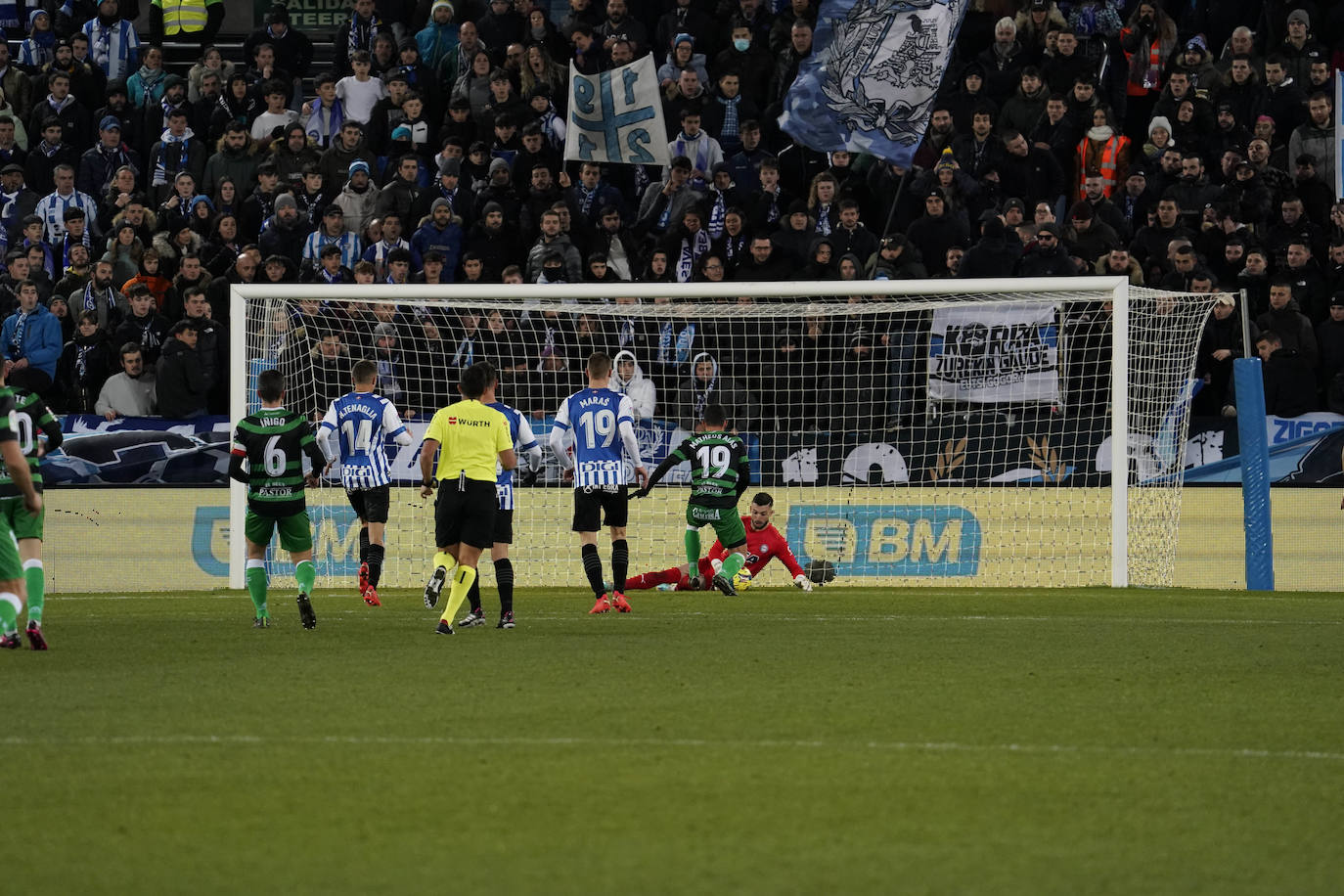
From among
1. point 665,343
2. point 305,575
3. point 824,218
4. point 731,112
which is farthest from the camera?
point 731,112

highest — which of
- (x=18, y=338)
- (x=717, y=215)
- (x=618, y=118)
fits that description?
(x=618, y=118)

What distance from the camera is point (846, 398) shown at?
754 inches

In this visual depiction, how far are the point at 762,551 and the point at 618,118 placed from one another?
6.34 metres

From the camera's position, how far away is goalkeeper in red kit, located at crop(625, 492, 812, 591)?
18.2m

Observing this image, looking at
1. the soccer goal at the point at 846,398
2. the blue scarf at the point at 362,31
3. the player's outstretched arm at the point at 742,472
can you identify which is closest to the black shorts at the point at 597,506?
the player's outstretched arm at the point at 742,472

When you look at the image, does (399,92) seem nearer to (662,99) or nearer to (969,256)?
(662,99)

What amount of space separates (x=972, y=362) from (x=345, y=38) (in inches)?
409

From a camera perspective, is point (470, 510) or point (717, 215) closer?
point (470, 510)

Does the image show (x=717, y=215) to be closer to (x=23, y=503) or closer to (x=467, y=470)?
(x=467, y=470)

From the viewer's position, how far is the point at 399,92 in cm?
2314

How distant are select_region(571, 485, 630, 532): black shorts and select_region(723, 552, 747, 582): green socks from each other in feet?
6.70

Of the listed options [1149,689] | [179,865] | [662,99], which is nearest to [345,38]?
[662,99]

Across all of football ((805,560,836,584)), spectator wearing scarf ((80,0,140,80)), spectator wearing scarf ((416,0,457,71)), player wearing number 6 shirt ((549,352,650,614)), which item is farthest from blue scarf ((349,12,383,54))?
player wearing number 6 shirt ((549,352,650,614))

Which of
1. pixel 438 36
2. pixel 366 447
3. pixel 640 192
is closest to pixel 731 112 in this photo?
pixel 640 192
